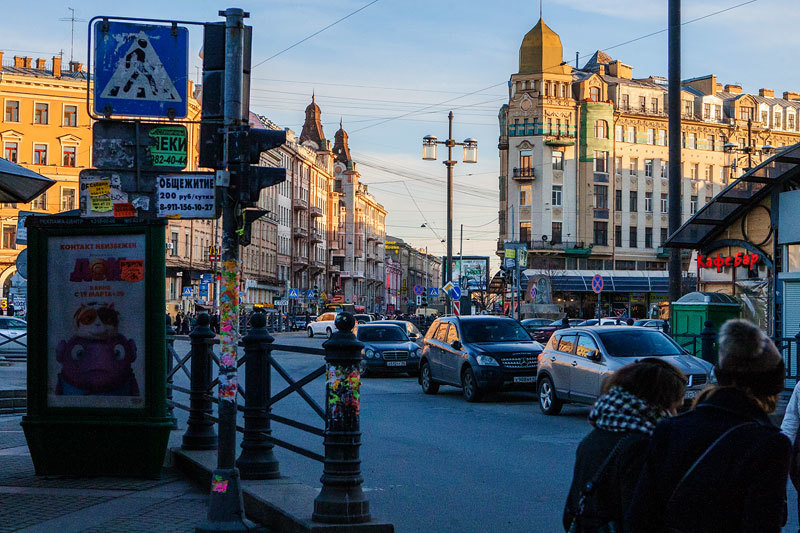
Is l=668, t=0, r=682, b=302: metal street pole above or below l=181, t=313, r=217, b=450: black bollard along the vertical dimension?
above

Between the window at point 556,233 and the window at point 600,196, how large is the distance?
12.8 ft

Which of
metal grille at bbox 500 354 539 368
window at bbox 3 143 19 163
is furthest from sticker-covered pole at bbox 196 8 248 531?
window at bbox 3 143 19 163

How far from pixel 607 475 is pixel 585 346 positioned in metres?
13.3

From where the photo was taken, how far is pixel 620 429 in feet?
13.1

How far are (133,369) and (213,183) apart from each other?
8.56 feet

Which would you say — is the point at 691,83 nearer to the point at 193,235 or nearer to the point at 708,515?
the point at 193,235

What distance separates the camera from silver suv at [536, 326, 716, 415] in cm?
1614

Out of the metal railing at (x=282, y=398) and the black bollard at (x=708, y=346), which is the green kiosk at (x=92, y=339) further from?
the black bollard at (x=708, y=346)

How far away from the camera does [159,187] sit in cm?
786

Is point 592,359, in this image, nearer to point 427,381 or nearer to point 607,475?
point 427,381

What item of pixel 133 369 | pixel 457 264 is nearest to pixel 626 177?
pixel 457 264

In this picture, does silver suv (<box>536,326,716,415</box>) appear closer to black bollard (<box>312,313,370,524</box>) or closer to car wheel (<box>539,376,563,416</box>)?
car wheel (<box>539,376,563,416</box>)

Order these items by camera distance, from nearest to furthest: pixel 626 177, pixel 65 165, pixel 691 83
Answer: pixel 65 165 < pixel 626 177 < pixel 691 83

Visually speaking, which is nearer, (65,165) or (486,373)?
(486,373)
